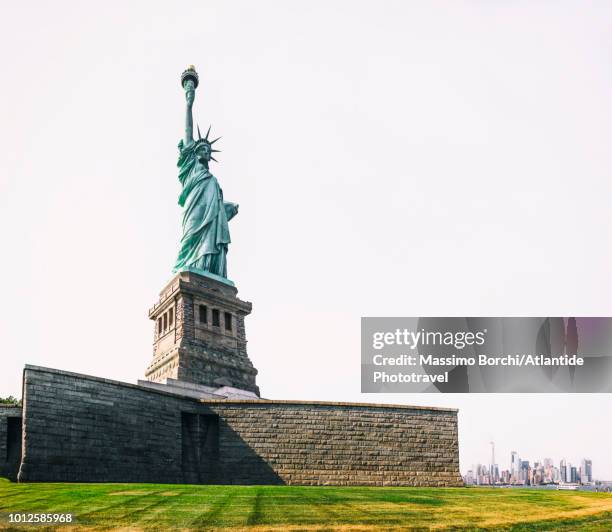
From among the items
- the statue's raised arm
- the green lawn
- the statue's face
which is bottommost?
the green lawn

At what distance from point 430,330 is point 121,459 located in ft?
44.3

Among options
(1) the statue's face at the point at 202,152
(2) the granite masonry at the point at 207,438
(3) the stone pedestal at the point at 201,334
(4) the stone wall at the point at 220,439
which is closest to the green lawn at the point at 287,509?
(2) the granite masonry at the point at 207,438

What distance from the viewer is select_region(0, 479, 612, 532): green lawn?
15133 millimetres

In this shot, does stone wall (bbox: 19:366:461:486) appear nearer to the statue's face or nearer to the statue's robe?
the statue's robe

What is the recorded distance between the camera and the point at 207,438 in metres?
31.6

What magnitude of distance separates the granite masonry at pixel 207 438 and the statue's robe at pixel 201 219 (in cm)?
1052

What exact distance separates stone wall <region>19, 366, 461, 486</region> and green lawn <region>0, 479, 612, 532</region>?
177 inches

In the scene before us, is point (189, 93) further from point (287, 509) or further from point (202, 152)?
point (287, 509)

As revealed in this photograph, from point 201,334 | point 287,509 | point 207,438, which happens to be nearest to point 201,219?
point 201,334

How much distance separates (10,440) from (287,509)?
42.7ft

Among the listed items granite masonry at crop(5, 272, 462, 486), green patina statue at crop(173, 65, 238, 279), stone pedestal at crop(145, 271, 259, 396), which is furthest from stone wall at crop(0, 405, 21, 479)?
green patina statue at crop(173, 65, 238, 279)

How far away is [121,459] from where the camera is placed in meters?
27.7

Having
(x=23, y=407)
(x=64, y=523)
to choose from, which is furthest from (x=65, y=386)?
(x=64, y=523)

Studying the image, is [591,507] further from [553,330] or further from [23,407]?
[23,407]
